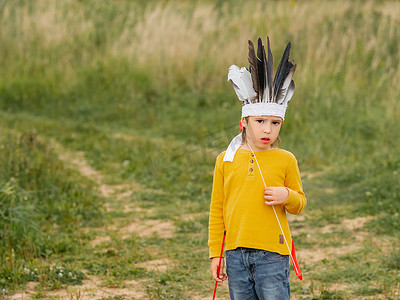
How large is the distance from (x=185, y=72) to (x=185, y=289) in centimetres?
788

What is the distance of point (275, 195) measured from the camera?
10.0ft

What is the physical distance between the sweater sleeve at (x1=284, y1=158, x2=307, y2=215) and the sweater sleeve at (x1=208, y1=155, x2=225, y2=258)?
0.36 meters

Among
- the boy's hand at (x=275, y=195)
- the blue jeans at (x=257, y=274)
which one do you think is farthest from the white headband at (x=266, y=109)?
the blue jeans at (x=257, y=274)

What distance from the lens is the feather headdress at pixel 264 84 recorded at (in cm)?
314

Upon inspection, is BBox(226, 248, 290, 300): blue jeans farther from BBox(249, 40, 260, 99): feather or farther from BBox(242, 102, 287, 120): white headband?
BBox(249, 40, 260, 99): feather

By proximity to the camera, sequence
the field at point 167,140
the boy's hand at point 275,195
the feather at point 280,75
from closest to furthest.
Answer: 1. the boy's hand at point 275,195
2. the feather at point 280,75
3. the field at point 167,140

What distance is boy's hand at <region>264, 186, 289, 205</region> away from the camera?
3.05m

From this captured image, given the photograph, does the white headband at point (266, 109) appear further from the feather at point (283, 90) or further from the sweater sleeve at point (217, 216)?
the sweater sleeve at point (217, 216)

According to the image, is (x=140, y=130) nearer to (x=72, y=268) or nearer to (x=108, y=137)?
(x=108, y=137)

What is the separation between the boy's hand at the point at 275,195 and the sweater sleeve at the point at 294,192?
0.14 ft

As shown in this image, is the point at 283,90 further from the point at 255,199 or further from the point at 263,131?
the point at 255,199

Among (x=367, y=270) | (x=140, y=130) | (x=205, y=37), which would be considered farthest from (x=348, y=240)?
(x=205, y=37)

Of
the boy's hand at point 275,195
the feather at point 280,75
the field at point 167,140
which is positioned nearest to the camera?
the boy's hand at point 275,195

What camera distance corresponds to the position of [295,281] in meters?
5.09
